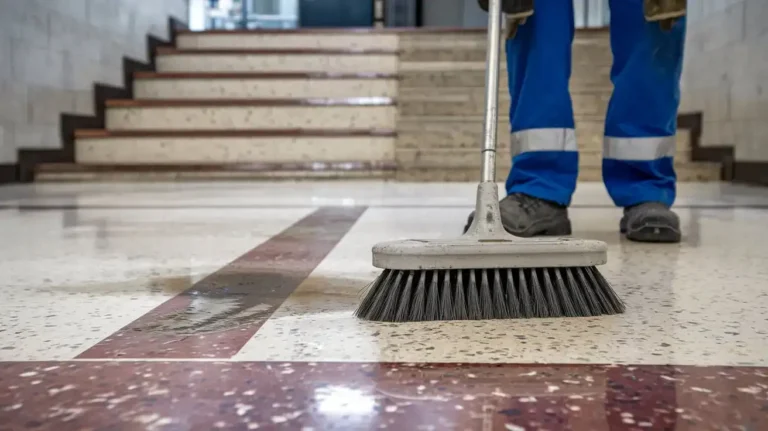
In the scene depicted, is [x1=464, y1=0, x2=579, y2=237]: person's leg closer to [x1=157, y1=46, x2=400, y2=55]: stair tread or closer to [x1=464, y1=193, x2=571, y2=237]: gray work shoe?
[x1=464, y1=193, x2=571, y2=237]: gray work shoe

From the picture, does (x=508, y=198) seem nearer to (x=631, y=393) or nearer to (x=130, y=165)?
(x=631, y=393)

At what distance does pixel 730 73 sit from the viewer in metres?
2.94

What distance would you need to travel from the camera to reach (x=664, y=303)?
702 mm

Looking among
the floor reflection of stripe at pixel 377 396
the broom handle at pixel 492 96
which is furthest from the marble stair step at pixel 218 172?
the floor reflection of stripe at pixel 377 396

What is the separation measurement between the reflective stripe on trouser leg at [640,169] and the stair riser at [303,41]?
2891 mm

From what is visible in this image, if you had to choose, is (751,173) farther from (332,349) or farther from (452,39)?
(332,349)

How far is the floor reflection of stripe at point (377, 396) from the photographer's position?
15.6 inches

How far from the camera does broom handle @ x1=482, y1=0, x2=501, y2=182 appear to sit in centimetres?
76

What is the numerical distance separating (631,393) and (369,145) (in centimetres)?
294

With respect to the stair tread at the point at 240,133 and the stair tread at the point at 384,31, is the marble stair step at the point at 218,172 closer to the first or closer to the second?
the stair tread at the point at 240,133

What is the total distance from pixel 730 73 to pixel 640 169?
1.96m

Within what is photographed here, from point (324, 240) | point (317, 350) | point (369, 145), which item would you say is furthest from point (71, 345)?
point (369, 145)

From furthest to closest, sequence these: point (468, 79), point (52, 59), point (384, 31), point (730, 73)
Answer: point (384, 31) < point (468, 79) < point (52, 59) < point (730, 73)

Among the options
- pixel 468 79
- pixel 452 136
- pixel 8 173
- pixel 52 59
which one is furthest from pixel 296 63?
pixel 8 173
